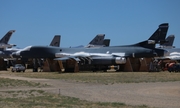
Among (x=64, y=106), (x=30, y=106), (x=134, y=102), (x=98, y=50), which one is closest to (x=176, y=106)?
(x=134, y=102)

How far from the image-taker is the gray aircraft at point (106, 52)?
60938mm

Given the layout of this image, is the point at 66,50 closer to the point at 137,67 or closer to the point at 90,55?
the point at 90,55

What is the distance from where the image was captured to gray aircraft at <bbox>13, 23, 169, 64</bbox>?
A: 60.9m

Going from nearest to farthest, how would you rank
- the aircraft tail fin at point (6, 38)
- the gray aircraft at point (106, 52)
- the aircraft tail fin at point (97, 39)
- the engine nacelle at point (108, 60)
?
the engine nacelle at point (108, 60) < the gray aircraft at point (106, 52) < the aircraft tail fin at point (97, 39) < the aircraft tail fin at point (6, 38)

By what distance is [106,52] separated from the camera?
6481 centimetres

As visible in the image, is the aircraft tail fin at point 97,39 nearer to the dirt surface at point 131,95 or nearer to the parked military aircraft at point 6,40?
the parked military aircraft at point 6,40

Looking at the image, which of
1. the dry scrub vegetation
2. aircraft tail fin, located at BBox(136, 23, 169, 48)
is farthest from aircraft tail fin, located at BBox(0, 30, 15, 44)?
the dry scrub vegetation

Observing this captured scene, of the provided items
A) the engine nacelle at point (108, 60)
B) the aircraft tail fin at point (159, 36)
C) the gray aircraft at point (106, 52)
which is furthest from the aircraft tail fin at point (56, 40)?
the aircraft tail fin at point (159, 36)

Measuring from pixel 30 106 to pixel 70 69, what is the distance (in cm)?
4644

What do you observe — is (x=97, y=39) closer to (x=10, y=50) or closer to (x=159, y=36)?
(x=159, y=36)

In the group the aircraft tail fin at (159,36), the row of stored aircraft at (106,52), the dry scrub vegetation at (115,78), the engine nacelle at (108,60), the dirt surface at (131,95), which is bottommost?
the dirt surface at (131,95)

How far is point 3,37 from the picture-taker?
3455 inches

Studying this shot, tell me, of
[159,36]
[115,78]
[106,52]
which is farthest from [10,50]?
[115,78]

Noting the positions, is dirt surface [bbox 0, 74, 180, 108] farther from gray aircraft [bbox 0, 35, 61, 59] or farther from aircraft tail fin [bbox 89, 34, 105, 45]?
gray aircraft [bbox 0, 35, 61, 59]
